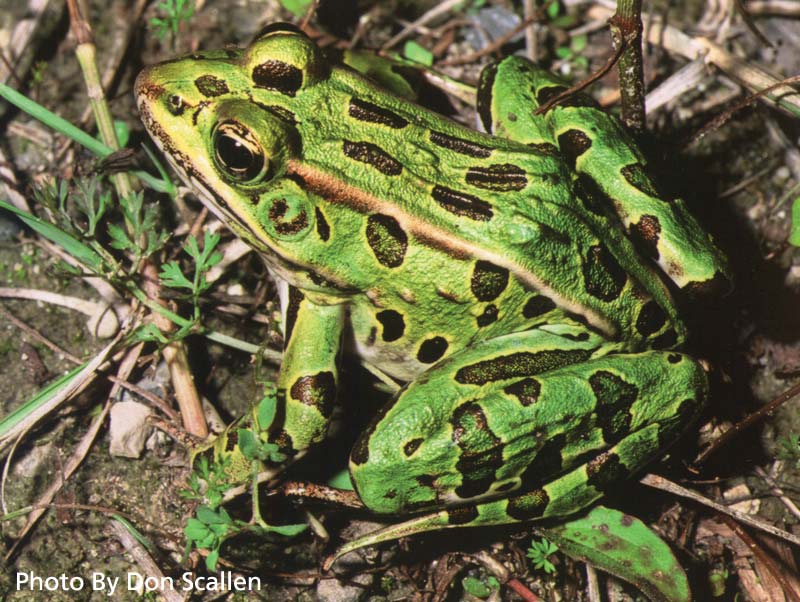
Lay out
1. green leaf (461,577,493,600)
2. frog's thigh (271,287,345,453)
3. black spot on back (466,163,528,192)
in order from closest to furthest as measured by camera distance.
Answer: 1. black spot on back (466,163,528,192)
2. frog's thigh (271,287,345,453)
3. green leaf (461,577,493,600)

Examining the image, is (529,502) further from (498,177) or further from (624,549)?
(498,177)

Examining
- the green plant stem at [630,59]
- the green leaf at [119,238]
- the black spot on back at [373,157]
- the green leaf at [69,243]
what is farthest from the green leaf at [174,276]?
the green plant stem at [630,59]

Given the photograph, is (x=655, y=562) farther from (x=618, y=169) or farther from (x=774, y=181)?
(x=774, y=181)

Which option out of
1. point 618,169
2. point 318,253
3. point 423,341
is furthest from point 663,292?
point 318,253

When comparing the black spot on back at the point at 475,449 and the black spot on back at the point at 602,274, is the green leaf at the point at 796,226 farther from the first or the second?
the black spot on back at the point at 475,449

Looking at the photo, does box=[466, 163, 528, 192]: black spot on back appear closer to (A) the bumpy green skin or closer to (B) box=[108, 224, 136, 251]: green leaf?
(A) the bumpy green skin

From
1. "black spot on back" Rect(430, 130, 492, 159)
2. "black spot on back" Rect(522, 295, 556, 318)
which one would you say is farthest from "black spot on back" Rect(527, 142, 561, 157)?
"black spot on back" Rect(522, 295, 556, 318)

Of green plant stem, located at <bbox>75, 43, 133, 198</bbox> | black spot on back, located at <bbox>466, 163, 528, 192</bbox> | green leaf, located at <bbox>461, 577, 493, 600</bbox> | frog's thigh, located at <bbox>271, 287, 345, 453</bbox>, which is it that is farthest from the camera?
green plant stem, located at <bbox>75, 43, 133, 198</bbox>
